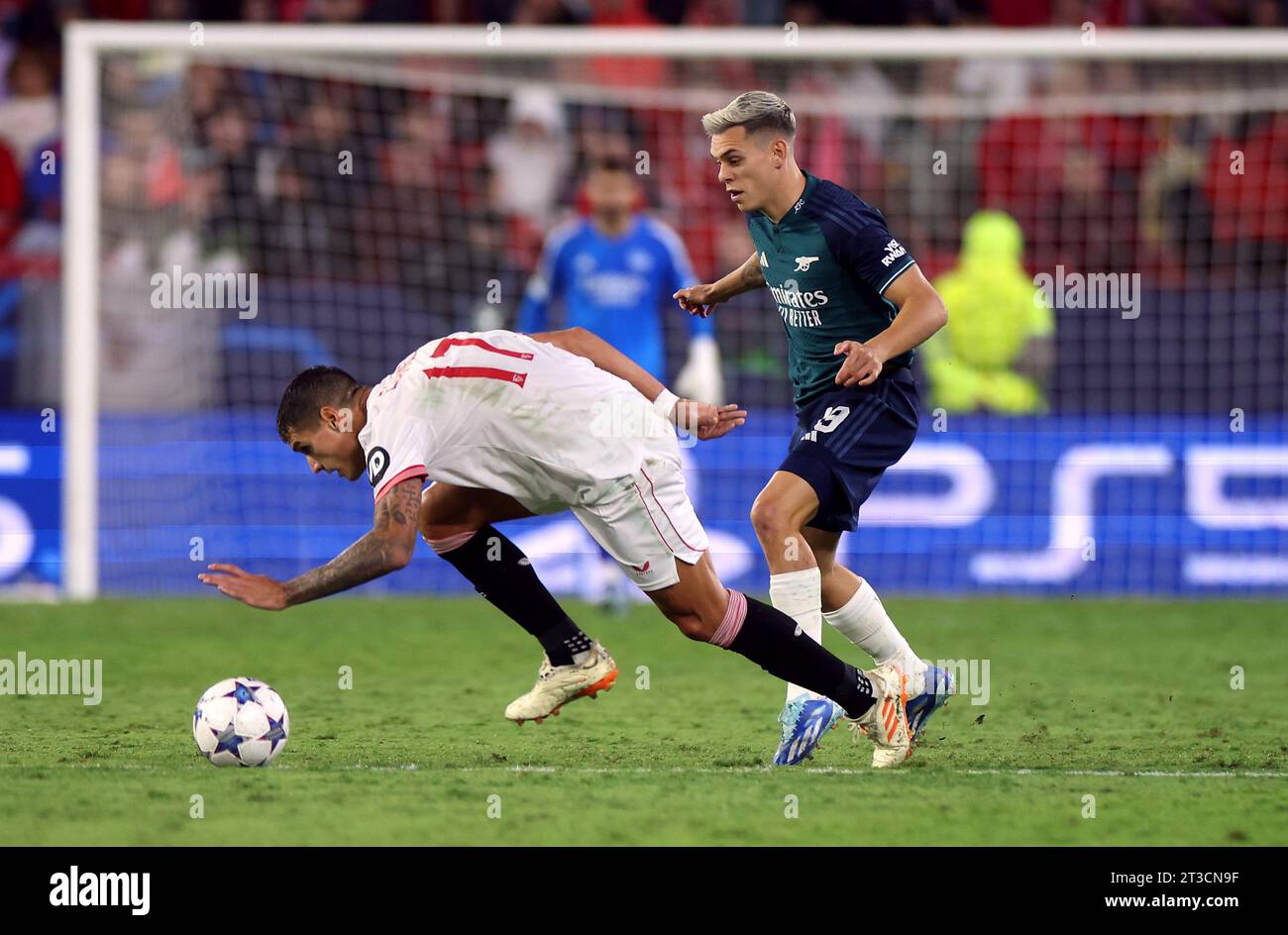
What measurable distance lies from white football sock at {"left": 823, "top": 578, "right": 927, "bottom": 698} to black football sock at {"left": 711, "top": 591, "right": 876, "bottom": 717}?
0.68m

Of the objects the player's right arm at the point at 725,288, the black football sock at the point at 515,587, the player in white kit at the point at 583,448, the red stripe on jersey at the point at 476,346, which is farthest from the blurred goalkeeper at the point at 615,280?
the red stripe on jersey at the point at 476,346

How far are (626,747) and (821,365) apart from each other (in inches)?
55.4

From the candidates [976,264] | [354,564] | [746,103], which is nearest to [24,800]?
[354,564]

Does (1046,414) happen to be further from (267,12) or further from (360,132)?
(267,12)

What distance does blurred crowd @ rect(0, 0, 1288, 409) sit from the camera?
1280cm

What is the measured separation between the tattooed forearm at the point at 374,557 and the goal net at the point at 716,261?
562cm

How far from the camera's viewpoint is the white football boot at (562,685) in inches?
240

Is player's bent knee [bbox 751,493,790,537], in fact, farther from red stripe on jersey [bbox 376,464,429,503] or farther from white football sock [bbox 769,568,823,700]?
red stripe on jersey [bbox 376,464,429,503]

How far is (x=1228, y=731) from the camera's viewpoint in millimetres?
6652

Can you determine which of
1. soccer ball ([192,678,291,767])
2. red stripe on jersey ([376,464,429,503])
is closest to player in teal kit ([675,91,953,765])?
red stripe on jersey ([376,464,429,503])

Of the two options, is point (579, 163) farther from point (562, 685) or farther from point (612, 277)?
point (562, 685)

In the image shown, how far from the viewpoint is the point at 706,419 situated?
5.53 meters

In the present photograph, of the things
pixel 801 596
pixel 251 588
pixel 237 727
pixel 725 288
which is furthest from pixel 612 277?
pixel 251 588

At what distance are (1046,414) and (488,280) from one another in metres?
3.78
